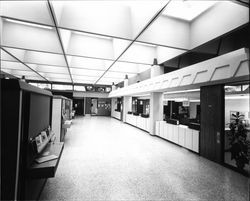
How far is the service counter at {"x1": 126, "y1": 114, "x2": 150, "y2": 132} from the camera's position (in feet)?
27.6

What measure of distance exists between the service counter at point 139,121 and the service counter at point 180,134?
122 centimetres

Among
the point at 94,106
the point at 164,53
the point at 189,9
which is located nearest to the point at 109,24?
the point at 189,9

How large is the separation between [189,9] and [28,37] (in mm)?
4556

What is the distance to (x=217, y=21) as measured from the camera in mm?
3438

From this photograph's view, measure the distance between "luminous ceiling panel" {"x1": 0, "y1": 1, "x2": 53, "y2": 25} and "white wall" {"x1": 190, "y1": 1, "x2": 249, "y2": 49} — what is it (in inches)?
145

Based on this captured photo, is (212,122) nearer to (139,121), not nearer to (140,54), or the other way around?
(140,54)

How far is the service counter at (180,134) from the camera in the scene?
499cm

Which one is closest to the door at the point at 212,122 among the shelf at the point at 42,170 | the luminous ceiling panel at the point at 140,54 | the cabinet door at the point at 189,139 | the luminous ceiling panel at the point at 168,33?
the cabinet door at the point at 189,139

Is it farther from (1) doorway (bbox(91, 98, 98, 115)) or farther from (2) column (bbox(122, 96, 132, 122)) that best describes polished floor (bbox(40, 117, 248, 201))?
(1) doorway (bbox(91, 98, 98, 115))

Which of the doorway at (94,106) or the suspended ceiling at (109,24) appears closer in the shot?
the suspended ceiling at (109,24)

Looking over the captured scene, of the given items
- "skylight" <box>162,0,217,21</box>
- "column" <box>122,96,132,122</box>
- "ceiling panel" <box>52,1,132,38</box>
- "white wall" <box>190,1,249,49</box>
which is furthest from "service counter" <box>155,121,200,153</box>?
"column" <box>122,96,132,122</box>

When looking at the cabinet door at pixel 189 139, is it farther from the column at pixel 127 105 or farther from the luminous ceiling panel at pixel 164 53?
the column at pixel 127 105

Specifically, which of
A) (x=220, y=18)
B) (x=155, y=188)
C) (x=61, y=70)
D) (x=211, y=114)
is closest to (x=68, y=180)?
(x=155, y=188)

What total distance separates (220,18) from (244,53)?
1081 mm
